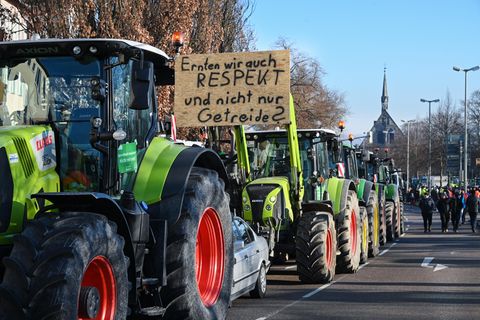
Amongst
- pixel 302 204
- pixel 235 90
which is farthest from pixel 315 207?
pixel 235 90

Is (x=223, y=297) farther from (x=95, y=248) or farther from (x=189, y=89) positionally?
(x=189, y=89)

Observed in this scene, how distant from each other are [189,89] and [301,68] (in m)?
35.1

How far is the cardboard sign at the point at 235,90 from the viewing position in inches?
448

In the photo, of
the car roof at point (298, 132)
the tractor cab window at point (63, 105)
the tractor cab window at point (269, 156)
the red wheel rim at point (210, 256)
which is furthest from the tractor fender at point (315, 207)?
the tractor cab window at point (63, 105)

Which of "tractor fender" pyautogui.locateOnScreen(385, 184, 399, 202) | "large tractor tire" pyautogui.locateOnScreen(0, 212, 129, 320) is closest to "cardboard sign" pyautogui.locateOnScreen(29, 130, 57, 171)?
"large tractor tire" pyautogui.locateOnScreen(0, 212, 129, 320)

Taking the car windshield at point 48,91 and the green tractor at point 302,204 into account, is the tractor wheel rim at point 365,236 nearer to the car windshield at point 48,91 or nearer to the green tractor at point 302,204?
the green tractor at point 302,204

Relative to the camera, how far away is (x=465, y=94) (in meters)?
52.5

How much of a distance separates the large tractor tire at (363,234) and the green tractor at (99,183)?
993 cm

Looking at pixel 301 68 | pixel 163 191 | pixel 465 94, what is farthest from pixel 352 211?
pixel 465 94

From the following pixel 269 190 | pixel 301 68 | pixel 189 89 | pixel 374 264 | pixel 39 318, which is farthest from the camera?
pixel 301 68

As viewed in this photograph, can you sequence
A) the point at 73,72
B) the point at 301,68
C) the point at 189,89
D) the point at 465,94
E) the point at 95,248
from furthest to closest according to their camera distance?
the point at 465,94 < the point at 301,68 < the point at 189,89 < the point at 73,72 < the point at 95,248

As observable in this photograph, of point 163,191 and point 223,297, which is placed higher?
point 163,191

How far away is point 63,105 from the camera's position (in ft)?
22.8

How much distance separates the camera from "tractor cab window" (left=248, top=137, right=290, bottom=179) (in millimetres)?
15156
